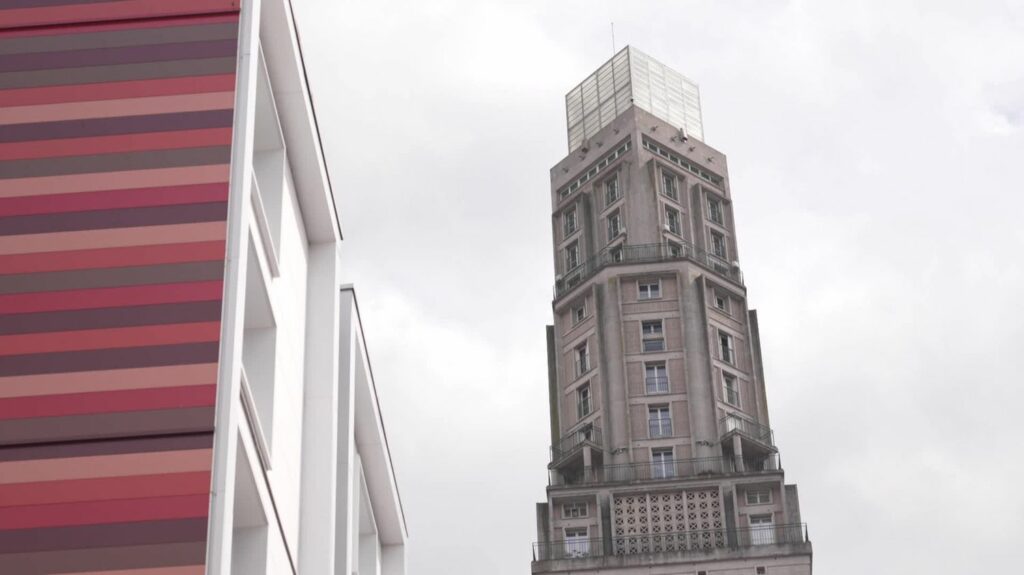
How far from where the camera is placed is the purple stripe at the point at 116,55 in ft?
83.2

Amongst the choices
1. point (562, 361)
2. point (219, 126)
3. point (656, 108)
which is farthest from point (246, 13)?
point (656, 108)

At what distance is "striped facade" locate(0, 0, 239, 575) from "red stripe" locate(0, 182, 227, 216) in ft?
0.07

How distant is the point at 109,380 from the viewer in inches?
870

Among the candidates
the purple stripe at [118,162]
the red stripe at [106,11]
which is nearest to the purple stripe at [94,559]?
the purple stripe at [118,162]

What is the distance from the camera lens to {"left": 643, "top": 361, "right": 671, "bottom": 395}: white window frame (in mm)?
103125

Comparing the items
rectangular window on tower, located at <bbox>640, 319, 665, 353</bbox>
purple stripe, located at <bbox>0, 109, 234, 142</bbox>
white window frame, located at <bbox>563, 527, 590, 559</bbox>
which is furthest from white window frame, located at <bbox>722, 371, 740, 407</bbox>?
purple stripe, located at <bbox>0, 109, 234, 142</bbox>

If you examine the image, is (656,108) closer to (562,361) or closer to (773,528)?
(562,361)

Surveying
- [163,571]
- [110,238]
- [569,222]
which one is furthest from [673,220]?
[163,571]

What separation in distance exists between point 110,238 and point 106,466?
3434 mm

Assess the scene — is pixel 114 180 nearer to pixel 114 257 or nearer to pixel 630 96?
pixel 114 257

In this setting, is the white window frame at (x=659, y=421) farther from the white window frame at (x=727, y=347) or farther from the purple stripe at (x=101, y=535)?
the purple stripe at (x=101, y=535)

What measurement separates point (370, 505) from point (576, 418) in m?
63.8

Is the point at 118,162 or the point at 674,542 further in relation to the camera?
the point at 674,542

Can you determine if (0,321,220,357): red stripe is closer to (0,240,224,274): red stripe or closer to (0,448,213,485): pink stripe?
(0,240,224,274): red stripe
